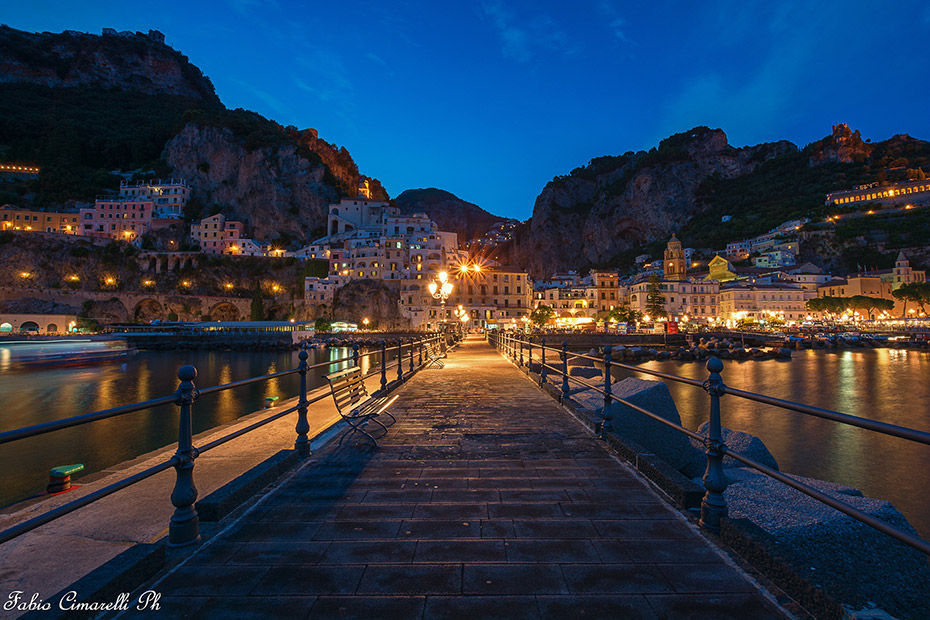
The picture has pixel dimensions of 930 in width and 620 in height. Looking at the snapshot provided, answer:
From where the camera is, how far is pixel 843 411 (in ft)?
Result: 81.0

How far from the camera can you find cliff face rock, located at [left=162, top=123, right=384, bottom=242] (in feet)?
321

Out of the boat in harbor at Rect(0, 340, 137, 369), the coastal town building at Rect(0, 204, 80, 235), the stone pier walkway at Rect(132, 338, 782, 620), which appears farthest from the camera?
the coastal town building at Rect(0, 204, 80, 235)

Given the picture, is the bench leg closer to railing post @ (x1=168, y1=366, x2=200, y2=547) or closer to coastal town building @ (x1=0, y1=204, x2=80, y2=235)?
railing post @ (x1=168, y1=366, x2=200, y2=547)

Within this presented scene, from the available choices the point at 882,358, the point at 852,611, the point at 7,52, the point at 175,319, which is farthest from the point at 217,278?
the point at 7,52

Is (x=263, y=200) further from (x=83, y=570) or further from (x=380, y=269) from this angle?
(x=83, y=570)

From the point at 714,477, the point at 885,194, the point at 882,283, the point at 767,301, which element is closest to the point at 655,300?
the point at 767,301

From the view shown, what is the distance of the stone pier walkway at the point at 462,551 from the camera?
2318 millimetres

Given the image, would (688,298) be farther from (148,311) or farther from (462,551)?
(148,311)

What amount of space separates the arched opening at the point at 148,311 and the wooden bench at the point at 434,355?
261 ft

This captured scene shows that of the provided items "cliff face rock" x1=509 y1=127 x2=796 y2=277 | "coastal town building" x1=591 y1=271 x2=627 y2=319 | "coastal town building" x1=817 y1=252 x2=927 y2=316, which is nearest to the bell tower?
"coastal town building" x1=591 y1=271 x2=627 y2=319

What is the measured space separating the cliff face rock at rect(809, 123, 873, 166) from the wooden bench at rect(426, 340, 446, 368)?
163607mm

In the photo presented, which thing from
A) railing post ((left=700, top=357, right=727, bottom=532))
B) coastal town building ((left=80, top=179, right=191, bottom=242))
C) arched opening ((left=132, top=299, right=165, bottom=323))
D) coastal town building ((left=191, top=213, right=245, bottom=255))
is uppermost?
coastal town building ((left=80, top=179, right=191, bottom=242))

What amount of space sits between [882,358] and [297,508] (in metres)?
63.2

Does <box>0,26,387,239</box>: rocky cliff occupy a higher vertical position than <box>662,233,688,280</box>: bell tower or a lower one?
higher
